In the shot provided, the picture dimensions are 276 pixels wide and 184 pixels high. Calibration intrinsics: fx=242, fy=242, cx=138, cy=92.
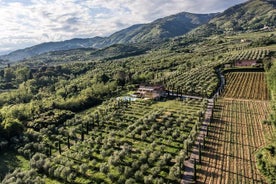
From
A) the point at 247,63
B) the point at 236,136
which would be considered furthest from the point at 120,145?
the point at 247,63

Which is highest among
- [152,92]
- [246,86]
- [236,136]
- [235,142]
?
[246,86]

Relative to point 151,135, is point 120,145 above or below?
below

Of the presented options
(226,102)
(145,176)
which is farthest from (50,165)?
(226,102)

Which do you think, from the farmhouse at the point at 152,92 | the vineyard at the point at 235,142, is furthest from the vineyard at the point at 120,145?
the farmhouse at the point at 152,92

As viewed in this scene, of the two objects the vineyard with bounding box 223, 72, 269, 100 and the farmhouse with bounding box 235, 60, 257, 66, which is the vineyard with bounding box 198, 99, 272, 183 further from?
the farmhouse with bounding box 235, 60, 257, 66

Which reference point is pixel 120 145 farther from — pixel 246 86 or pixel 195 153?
pixel 246 86

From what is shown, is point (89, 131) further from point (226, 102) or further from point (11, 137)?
point (226, 102)
